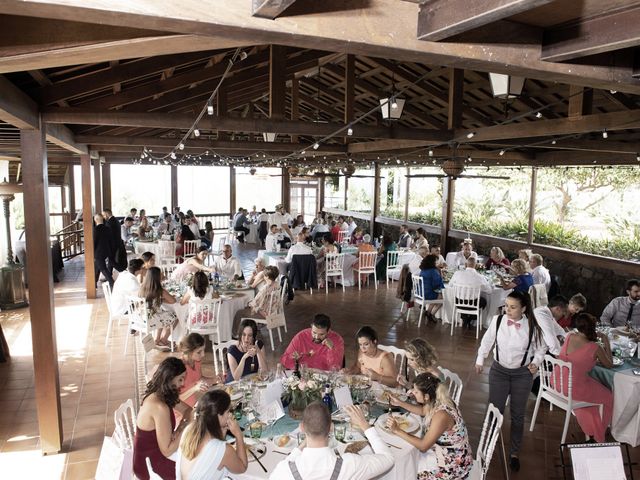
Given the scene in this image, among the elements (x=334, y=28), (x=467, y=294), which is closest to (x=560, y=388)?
(x=467, y=294)

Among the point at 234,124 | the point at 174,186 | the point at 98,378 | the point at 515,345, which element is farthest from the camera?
the point at 174,186

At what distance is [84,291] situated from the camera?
28.1ft

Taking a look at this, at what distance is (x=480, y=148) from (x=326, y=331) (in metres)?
7.13

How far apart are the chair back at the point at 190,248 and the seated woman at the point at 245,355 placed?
21.6 ft

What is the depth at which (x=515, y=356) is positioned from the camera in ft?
11.4

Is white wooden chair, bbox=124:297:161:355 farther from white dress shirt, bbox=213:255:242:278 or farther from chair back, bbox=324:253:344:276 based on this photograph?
chair back, bbox=324:253:344:276

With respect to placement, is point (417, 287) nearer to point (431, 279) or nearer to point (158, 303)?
point (431, 279)

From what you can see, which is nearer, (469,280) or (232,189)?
(469,280)

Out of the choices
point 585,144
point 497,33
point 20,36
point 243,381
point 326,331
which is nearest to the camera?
Result: point 497,33

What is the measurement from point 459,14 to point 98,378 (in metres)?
4.95

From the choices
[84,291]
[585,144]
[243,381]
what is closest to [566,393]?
[243,381]

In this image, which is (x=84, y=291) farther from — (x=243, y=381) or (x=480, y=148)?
(x=480, y=148)

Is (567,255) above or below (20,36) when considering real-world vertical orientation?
below

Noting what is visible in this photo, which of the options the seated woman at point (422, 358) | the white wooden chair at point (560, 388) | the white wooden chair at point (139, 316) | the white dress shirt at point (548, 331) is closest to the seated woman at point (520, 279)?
the white dress shirt at point (548, 331)
